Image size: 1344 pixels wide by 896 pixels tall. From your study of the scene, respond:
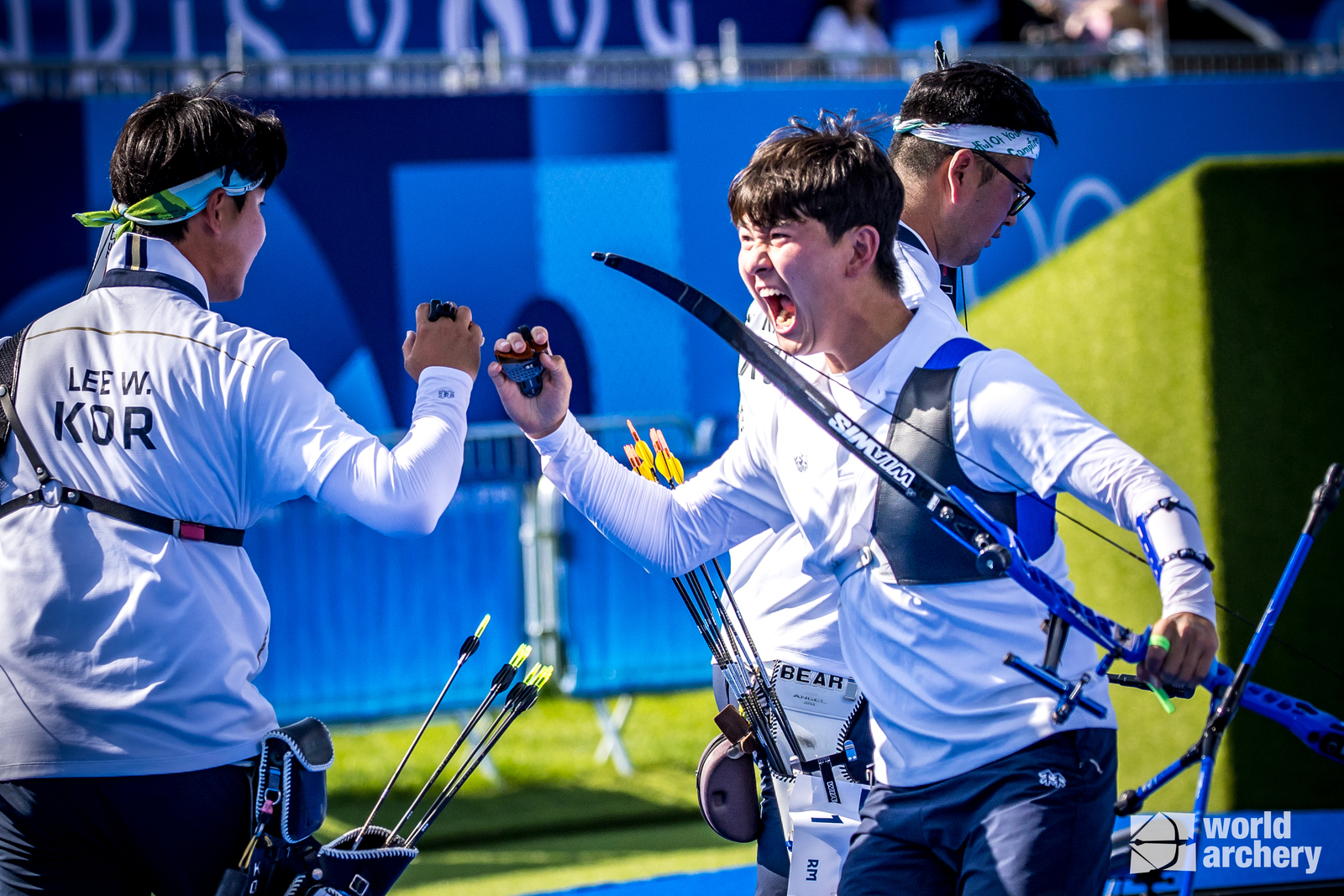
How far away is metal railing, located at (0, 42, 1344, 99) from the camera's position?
6.14 meters

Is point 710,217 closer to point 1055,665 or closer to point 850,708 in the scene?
point 850,708

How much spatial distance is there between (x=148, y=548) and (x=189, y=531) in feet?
0.18

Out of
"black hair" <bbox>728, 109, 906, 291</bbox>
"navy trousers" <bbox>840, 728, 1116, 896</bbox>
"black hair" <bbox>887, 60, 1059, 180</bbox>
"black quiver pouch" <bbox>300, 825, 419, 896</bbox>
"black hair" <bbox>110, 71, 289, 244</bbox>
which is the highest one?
"black hair" <bbox>887, 60, 1059, 180</bbox>

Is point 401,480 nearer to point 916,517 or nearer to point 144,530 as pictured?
point 144,530

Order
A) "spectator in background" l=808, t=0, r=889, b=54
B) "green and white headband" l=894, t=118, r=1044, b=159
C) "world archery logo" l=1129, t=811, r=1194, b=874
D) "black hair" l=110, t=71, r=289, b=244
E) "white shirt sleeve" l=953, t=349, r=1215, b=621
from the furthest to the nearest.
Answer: "spectator in background" l=808, t=0, r=889, b=54 < "world archery logo" l=1129, t=811, r=1194, b=874 < "green and white headband" l=894, t=118, r=1044, b=159 < "black hair" l=110, t=71, r=289, b=244 < "white shirt sleeve" l=953, t=349, r=1215, b=621

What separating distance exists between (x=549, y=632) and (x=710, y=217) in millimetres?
2349

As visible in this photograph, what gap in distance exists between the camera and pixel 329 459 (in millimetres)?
1663

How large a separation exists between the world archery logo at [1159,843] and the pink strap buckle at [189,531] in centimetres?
205

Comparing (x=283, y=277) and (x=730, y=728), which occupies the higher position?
(x=283, y=277)

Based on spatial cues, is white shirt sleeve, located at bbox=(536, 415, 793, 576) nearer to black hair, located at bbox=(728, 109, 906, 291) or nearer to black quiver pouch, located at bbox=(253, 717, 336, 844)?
black hair, located at bbox=(728, 109, 906, 291)

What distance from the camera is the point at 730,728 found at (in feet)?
7.70

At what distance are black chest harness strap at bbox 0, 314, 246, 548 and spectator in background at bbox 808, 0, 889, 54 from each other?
643 cm

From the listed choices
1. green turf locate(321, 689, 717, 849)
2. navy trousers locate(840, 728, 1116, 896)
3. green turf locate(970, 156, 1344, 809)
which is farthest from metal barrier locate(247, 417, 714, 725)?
navy trousers locate(840, 728, 1116, 896)

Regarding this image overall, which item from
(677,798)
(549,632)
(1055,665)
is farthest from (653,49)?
(1055,665)
